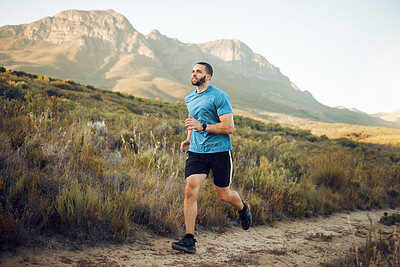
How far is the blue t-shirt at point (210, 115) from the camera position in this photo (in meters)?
3.53

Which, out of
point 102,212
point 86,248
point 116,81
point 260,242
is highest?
point 116,81

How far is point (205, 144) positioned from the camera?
355cm

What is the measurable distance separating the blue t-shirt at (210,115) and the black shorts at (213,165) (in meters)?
0.08

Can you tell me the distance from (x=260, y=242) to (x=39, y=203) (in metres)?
3.28

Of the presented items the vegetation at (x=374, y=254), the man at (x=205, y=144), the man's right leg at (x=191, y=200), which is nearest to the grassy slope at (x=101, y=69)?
the man at (x=205, y=144)

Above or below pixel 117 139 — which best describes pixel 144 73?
above

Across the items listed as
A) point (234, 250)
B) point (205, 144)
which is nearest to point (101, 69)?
point (205, 144)

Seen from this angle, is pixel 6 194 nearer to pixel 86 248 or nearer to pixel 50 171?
pixel 50 171

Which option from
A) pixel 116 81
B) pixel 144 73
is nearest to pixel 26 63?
pixel 116 81

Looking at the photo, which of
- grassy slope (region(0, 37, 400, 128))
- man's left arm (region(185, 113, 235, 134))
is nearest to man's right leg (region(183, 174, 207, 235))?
man's left arm (region(185, 113, 235, 134))

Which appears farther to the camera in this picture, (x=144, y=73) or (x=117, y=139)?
(x=144, y=73)

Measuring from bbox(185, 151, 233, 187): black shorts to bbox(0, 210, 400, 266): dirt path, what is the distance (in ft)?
3.25

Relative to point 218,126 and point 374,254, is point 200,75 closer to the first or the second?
point 218,126

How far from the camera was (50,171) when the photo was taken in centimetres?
398
